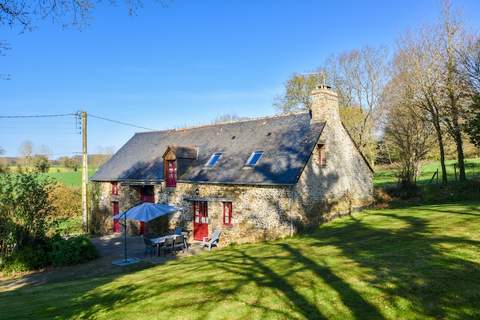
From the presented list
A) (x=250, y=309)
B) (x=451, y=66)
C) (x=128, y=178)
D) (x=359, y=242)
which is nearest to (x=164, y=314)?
(x=250, y=309)

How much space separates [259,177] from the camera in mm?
18203

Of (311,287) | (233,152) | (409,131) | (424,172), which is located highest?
(409,131)

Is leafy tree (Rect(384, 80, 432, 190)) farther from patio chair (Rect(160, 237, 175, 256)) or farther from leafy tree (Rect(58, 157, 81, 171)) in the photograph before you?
leafy tree (Rect(58, 157, 81, 171))

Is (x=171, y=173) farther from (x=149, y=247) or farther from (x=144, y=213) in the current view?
(x=149, y=247)

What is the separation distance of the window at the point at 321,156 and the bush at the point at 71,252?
40.8 ft

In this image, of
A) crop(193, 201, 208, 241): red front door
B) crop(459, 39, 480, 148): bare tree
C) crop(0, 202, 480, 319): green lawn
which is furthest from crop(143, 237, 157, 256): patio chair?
crop(459, 39, 480, 148): bare tree

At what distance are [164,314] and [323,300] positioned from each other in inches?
128

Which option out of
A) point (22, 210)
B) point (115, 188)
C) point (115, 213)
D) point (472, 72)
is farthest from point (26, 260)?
point (472, 72)

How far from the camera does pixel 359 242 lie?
12.6 metres

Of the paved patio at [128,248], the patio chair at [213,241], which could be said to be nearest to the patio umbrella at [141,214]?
the paved patio at [128,248]

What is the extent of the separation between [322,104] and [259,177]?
17.7 feet

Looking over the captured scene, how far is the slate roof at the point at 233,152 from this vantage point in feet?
60.1

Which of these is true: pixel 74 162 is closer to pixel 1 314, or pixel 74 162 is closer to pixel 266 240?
pixel 266 240

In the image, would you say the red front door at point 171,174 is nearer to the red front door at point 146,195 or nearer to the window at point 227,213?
the red front door at point 146,195
